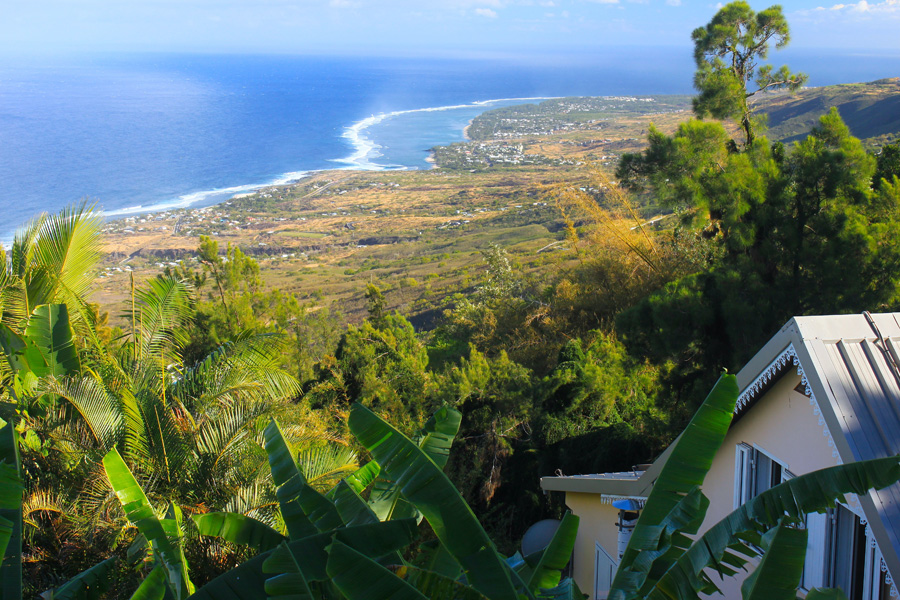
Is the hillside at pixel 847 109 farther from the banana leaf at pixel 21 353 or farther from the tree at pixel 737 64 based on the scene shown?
the banana leaf at pixel 21 353

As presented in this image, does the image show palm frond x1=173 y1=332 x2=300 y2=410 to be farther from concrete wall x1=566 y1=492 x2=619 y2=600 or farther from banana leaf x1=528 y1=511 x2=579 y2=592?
banana leaf x1=528 y1=511 x2=579 y2=592

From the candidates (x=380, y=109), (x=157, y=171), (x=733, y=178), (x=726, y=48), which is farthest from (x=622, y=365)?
(x=380, y=109)

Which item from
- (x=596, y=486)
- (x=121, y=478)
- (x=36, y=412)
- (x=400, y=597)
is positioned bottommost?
(x=596, y=486)

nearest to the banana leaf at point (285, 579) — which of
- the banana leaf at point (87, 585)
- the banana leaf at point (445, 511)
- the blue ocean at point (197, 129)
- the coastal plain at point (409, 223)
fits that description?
the banana leaf at point (445, 511)

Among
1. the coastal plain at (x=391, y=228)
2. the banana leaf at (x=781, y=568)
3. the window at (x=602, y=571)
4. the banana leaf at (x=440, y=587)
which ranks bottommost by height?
the coastal plain at (x=391, y=228)

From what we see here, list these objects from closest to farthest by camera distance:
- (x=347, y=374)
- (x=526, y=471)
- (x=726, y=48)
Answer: (x=726, y=48) < (x=526, y=471) < (x=347, y=374)

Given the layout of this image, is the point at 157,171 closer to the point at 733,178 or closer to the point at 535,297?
the point at 535,297

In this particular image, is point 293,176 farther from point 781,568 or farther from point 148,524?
point 781,568
